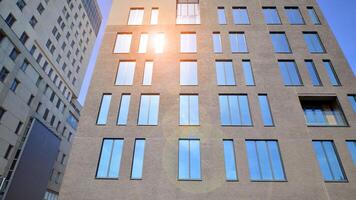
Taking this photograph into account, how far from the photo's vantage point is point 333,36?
23.6 meters

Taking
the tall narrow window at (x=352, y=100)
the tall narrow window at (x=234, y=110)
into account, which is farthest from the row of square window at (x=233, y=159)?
the tall narrow window at (x=352, y=100)

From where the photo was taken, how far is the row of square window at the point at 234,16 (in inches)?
993

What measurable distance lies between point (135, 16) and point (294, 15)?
18.4 meters

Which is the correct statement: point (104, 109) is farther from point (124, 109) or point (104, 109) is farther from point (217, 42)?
point (217, 42)

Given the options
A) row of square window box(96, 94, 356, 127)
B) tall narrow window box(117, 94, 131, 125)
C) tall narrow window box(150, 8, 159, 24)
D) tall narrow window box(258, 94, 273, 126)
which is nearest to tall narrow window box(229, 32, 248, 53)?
row of square window box(96, 94, 356, 127)

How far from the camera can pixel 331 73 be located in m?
21.4

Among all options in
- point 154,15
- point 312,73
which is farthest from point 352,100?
point 154,15

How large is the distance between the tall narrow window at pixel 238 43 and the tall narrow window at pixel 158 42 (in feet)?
23.9

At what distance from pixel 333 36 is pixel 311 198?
1735cm

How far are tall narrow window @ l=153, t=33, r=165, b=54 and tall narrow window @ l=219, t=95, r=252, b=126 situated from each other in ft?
26.7

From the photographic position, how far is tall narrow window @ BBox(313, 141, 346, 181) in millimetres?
16609

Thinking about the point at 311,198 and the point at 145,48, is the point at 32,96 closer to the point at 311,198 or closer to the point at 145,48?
the point at 145,48

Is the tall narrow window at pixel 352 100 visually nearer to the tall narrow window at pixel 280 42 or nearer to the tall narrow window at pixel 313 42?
the tall narrow window at pixel 313 42

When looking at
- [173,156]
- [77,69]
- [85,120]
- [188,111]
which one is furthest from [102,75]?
[77,69]
